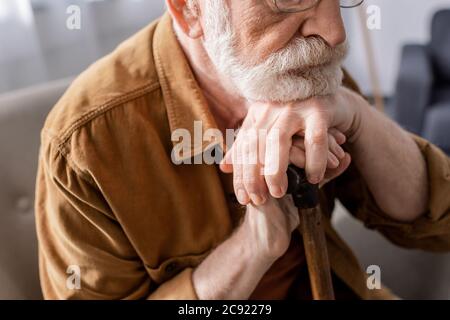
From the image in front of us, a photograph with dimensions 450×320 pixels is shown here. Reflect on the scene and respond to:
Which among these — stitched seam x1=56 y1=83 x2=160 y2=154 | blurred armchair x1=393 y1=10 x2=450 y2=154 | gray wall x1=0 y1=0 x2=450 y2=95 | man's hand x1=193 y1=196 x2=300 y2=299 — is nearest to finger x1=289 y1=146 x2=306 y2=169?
man's hand x1=193 y1=196 x2=300 y2=299

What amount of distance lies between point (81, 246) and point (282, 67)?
17.6 inches

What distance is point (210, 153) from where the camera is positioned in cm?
88

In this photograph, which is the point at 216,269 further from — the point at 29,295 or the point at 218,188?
the point at 29,295

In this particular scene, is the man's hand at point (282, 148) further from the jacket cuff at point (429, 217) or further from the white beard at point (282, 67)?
the jacket cuff at point (429, 217)

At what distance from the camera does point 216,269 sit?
874mm

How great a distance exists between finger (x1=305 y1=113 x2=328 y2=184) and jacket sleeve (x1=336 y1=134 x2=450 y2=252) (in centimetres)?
35

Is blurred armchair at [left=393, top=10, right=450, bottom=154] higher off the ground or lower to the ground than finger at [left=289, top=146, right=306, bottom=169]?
lower

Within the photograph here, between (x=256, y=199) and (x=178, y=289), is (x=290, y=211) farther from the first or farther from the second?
(x=178, y=289)

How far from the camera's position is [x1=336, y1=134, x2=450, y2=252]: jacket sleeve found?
929 millimetres

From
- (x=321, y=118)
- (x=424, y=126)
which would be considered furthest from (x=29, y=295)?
(x=424, y=126)

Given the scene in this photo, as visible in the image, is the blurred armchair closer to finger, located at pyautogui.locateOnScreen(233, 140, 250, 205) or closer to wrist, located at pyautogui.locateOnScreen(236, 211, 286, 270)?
wrist, located at pyautogui.locateOnScreen(236, 211, 286, 270)

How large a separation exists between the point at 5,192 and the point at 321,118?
0.65 meters

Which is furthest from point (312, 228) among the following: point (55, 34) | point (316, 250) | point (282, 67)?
point (55, 34)
